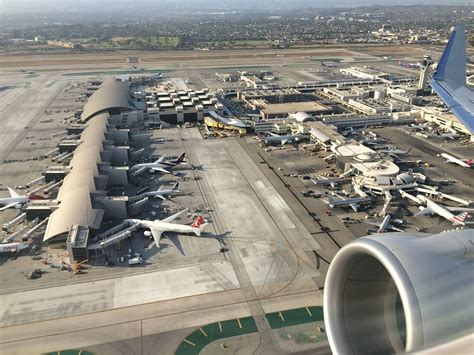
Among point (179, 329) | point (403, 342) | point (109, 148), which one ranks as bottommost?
point (179, 329)

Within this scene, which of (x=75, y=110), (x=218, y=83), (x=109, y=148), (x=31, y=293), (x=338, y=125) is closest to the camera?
(x=31, y=293)

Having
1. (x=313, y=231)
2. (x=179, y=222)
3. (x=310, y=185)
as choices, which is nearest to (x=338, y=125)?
(x=310, y=185)

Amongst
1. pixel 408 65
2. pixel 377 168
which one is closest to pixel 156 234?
pixel 377 168

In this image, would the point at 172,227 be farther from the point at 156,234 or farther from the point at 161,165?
the point at 161,165

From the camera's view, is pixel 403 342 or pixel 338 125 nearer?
pixel 403 342

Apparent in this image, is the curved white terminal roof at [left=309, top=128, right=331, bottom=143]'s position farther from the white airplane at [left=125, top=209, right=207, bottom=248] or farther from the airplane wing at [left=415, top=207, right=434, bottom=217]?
the white airplane at [left=125, top=209, right=207, bottom=248]

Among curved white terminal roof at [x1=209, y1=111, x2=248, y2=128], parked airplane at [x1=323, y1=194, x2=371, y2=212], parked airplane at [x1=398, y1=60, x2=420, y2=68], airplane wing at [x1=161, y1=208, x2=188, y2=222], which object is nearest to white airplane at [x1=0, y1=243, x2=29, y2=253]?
airplane wing at [x1=161, y1=208, x2=188, y2=222]

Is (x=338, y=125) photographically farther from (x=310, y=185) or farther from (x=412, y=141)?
(x=310, y=185)

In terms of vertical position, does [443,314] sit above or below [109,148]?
above
